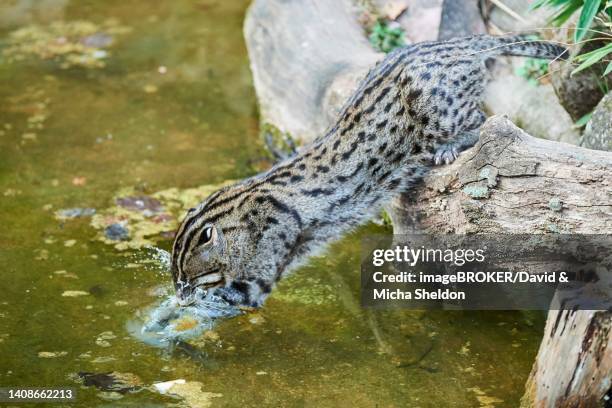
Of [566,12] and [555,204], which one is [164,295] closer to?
[555,204]

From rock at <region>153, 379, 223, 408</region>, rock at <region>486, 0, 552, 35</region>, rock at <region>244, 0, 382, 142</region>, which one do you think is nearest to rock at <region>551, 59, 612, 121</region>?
rock at <region>486, 0, 552, 35</region>

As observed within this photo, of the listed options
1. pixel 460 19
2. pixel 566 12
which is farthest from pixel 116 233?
pixel 566 12

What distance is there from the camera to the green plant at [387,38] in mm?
8859

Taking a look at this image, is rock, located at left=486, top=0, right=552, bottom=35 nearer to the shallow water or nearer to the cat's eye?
the shallow water

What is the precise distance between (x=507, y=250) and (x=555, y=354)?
2.86 ft

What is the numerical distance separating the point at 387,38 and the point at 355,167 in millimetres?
2669

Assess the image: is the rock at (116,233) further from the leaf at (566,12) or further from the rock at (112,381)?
the leaf at (566,12)

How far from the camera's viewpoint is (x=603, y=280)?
5441 millimetres

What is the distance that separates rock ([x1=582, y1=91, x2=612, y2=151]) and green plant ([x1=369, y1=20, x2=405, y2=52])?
266 cm

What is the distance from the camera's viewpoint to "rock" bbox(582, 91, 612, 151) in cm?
639

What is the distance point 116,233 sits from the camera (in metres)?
7.57

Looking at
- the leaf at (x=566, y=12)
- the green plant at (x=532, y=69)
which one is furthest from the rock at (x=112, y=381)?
the green plant at (x=532, y=69)

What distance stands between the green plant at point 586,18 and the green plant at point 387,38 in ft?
5.11

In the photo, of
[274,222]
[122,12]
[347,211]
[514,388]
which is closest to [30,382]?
[274,222]
